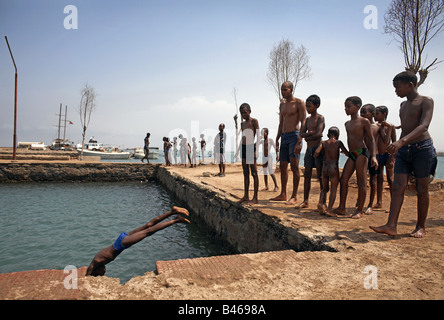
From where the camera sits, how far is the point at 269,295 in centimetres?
194

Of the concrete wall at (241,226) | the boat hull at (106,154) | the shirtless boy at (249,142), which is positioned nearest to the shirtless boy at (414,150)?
the concrete wall at (241,226)

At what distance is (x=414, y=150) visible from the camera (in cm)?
327

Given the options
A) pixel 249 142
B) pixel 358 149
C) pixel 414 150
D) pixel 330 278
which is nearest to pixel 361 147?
pixel 358 149

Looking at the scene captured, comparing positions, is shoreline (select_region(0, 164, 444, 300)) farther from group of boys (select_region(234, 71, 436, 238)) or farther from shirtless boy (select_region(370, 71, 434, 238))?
group of boys (select_region(234, 71, 436, 238))

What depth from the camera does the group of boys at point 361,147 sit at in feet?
10.6

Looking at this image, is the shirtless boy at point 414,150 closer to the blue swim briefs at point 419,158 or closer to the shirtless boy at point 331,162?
the blue swim briefs at point 419,158

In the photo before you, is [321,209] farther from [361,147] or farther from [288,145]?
[288,145]

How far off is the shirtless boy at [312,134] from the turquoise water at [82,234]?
240 cm

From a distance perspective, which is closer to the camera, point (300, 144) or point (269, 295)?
point (269, 295)

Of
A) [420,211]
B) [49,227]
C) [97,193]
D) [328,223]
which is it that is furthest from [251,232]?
[97,193]

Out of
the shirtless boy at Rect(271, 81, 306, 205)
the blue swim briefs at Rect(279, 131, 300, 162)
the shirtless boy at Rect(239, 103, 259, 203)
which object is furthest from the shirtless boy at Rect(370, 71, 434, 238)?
the shirtless boy at Rect(239, 103, 259, 203)

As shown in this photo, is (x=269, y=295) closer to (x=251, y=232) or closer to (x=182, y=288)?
(x=182, y=288)
